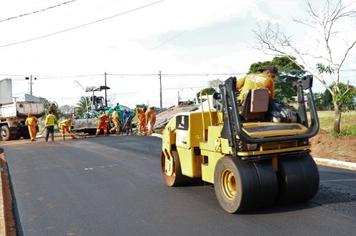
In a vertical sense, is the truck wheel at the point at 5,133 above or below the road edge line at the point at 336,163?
above

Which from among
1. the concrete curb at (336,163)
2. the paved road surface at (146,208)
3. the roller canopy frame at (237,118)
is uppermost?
the roller canopy frame at (237,118)

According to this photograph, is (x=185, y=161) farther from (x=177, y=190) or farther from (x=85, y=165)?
(x=85, y=165)

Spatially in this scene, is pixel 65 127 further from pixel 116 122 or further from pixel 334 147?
pixel 334 147

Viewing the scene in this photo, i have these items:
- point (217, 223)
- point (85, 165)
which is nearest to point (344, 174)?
point (217, 223)

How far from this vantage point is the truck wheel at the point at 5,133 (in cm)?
2741

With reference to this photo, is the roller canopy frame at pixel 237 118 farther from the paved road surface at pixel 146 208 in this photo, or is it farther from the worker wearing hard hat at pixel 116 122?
the worker wearing hard hat at pixel 116 122

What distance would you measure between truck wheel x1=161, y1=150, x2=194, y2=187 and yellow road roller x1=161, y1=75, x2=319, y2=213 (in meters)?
1.12

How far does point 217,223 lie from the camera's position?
240 inches

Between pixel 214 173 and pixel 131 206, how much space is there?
1357mm

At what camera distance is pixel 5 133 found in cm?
2766

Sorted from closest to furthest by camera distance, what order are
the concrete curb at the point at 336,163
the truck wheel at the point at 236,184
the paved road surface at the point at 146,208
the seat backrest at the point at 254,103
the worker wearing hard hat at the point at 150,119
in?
the paved road surface at the point at 146,208 < the truck wheel at the point at 236,184 < the seat backrest at the point at 254,103 < the concrete curb at the point at 336,163 < the worker wearing hard hat at the point at 150,119

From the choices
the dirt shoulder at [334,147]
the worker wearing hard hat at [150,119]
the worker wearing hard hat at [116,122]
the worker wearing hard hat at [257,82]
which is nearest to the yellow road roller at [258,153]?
the worker wearing hard hat at [257,82]

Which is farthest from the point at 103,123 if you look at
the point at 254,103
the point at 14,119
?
the point at 254,103

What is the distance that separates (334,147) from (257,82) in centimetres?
820
